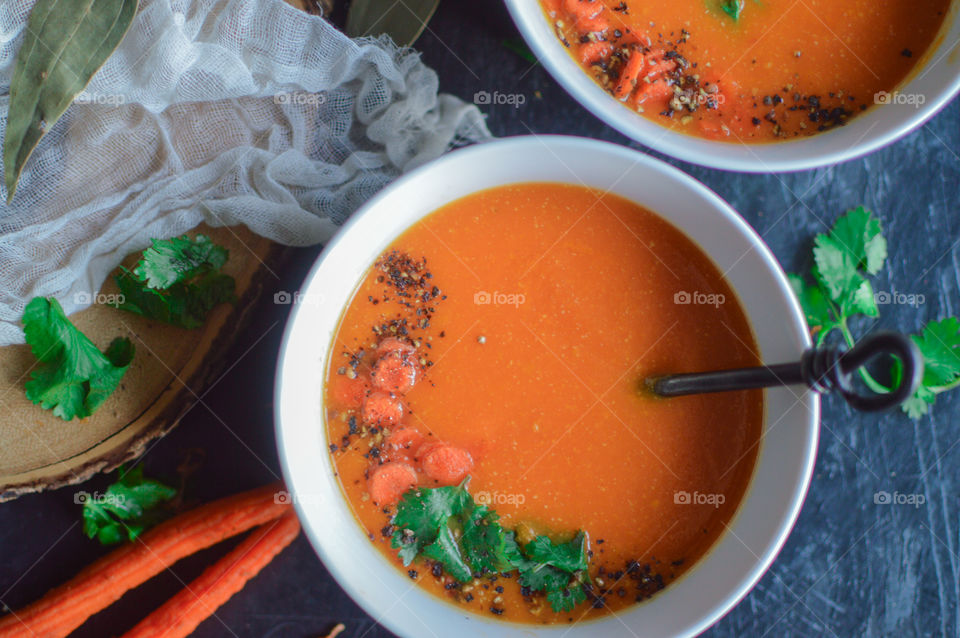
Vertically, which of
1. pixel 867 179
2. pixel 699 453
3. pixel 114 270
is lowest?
pixel 114 270

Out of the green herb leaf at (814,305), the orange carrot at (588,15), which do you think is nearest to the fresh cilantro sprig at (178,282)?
the orange carrot at (588,15)

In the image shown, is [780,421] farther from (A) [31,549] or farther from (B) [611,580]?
(A) [31,549]

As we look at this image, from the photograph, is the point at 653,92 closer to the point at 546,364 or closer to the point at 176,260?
the point at 546,364

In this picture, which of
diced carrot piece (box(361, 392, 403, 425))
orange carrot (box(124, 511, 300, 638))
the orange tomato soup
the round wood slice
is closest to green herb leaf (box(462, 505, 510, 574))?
diced carrot piece (box(361, 392, 403, 425))

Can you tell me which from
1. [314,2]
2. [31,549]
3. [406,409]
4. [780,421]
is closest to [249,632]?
[31,549]

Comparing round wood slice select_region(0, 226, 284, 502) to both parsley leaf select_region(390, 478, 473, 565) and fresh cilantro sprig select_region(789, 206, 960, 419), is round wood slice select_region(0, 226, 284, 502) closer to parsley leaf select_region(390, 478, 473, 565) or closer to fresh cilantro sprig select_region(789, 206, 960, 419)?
parsley leaf select_region(390, 478, 473, 565)

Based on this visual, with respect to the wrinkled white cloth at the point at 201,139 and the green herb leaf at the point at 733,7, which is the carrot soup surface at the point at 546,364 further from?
the green herb leaf at the point at 733,7

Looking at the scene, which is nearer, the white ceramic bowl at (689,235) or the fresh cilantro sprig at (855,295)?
the white ceramic bowl at (689,235)
